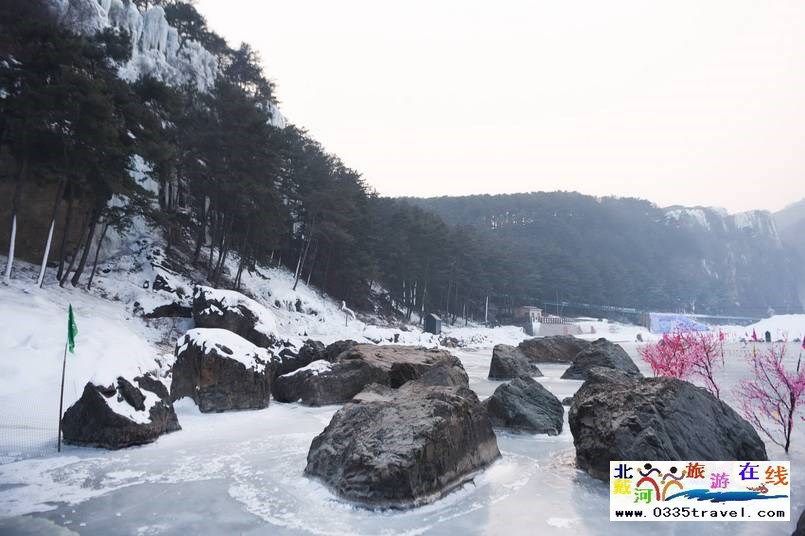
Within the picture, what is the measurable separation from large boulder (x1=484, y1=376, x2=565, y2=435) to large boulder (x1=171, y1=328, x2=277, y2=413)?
6.52m

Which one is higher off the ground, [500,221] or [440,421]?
[500,221]

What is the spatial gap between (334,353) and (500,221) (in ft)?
483

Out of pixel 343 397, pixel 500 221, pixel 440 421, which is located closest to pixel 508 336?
pixel 343 397

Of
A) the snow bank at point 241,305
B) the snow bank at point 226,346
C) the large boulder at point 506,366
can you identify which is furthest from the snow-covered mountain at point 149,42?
the large boulder at point 506,366

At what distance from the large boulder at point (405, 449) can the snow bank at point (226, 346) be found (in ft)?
18.8

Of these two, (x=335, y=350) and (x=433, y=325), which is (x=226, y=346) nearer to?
(x=335, y=350)

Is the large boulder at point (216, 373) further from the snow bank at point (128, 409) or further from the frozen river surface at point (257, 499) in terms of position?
the frozen river surface at point (257, 499)

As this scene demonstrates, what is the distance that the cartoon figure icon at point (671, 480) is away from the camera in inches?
249

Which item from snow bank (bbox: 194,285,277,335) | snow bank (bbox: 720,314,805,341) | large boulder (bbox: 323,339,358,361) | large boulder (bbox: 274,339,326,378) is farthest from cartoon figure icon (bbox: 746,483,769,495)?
snow bank (bbox: 720,314,805,341)

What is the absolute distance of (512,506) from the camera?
6312 mm

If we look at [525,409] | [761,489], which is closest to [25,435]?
[525,409]

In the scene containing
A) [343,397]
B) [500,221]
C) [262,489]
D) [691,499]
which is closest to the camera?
[691,499]

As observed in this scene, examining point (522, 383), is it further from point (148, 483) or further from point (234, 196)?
point (234, 196)

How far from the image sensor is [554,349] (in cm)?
3459
